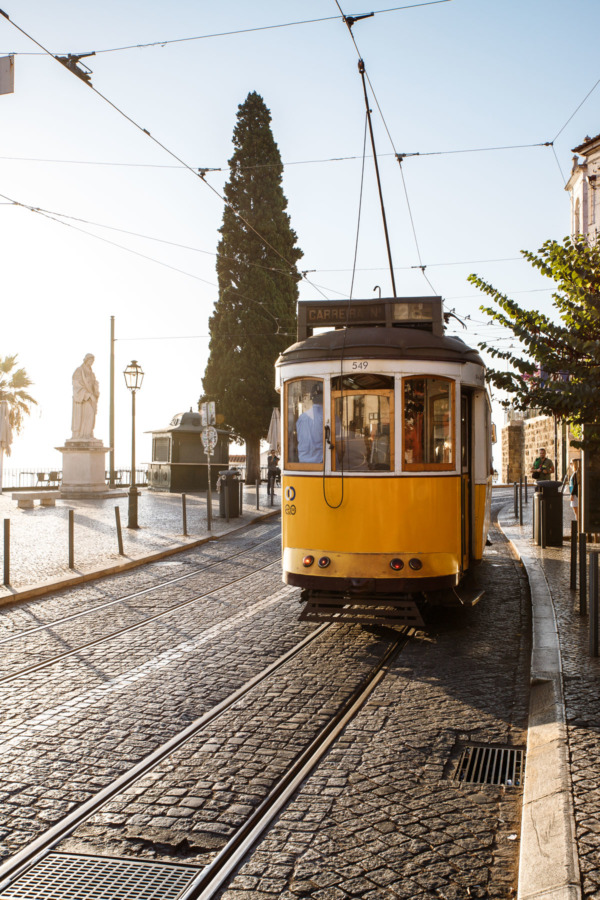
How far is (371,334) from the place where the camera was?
25.7 feet

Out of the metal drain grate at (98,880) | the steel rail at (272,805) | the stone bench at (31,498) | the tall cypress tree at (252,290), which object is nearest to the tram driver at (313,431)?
the steel rail at (272,805)

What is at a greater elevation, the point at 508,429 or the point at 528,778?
the point at 508,429

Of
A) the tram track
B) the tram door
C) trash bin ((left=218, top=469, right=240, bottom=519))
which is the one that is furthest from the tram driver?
trash bin ((left=218, top=469, right=240, bottom=519))

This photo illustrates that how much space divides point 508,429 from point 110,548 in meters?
37.7

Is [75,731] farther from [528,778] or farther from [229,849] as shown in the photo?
[528,778]

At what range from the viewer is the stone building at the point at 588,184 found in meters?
26.0

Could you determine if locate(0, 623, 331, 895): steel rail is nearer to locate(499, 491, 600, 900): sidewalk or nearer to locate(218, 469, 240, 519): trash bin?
locate(499, 491, 600, 900): sidewalk

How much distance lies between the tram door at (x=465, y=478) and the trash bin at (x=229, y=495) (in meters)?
12.1

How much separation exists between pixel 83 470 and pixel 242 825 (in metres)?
26.4

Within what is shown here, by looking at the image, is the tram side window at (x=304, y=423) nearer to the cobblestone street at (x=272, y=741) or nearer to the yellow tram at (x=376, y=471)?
the yellow tram at (x=376, y=471)

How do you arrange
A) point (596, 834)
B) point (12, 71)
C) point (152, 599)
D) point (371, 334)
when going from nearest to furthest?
point (596, 834)
point (371, 334)
point (12, 71)
point (152, 599)

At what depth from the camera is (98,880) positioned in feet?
11.2

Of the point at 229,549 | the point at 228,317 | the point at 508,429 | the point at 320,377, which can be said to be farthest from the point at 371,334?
the point at 508,429

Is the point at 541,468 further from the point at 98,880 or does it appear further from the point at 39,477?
the point at 39,477
